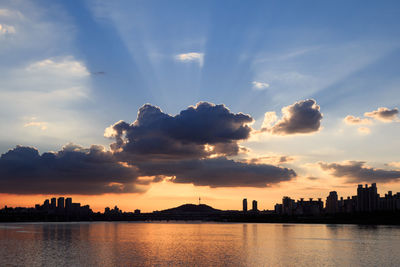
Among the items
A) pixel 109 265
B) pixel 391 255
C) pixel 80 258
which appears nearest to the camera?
pixel 109 265

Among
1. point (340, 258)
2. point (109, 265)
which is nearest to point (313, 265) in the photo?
point (340, 258)

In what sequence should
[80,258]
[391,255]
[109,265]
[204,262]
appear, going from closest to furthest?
[109,265] → [204,262] → [80,258] → [391,255]

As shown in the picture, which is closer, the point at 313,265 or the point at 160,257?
the point at 313,265

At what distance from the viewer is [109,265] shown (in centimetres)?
8425

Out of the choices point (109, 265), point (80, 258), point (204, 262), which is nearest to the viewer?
point (109, 265)

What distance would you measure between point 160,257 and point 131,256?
7.04m

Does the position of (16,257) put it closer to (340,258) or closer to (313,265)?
(313,265)

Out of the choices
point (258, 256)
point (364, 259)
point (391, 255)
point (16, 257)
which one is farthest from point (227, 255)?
point (16, 257)

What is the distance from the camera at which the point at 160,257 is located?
327 ft

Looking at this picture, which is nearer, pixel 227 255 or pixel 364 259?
pixel 364 259

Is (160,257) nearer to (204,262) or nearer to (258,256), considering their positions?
(204,262)

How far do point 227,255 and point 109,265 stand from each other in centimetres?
3166

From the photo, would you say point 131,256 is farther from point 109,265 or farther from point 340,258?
point 340,258

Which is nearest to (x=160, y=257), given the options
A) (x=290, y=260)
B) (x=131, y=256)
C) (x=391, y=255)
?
(x=131, y=256)
